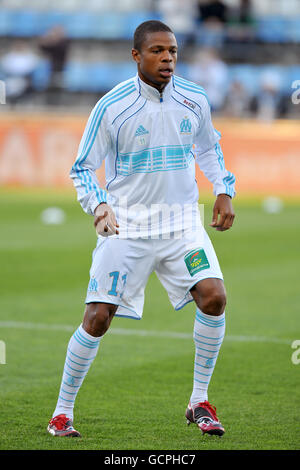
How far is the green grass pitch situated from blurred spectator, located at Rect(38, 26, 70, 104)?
1161cm

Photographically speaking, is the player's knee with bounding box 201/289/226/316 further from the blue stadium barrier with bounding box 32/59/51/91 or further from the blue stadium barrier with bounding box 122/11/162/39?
the blue stadium barrier with bounding box 122/11/162/39

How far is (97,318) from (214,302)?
626 millimetres

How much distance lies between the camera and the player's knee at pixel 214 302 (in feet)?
16.2

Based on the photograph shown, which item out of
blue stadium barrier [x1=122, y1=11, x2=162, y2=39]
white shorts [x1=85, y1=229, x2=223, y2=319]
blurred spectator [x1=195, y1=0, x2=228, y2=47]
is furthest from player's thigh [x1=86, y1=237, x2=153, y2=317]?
blue stadium barrier [x1=122, y1=11, x2=162, y2=39]

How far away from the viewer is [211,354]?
5.15 m

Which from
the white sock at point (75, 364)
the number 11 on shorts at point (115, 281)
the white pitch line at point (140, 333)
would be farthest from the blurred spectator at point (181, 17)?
the white sock at point (75, 364)

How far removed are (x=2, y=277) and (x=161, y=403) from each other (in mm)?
5155

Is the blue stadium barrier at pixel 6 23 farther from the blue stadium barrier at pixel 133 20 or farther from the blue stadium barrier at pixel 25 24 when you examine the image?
the blue stadium barrier at pixel 133 20

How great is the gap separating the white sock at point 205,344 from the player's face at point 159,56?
4.21ft

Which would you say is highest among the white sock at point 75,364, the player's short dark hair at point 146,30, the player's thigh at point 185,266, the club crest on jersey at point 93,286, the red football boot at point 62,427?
the player's short dark hair at point 146,30

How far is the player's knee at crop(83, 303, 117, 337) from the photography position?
16.0 feet

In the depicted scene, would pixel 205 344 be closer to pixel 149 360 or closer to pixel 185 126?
pixel 185 126

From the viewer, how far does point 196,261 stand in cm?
502

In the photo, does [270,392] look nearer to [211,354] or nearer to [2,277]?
[211,354]
